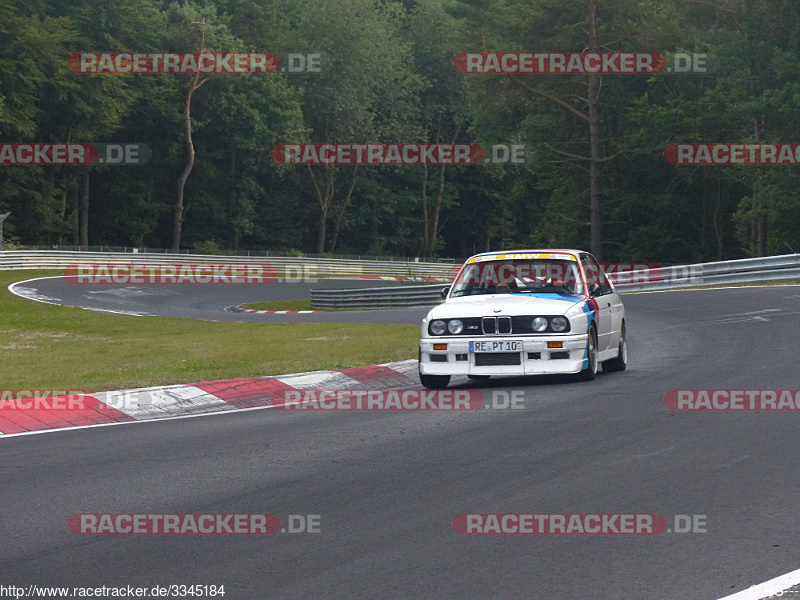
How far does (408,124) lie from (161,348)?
6231 cm

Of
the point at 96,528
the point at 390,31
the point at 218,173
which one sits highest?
the point at 390,31

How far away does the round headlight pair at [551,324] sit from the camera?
12.2 meters

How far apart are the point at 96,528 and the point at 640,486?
11.0ft

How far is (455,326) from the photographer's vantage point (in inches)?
486

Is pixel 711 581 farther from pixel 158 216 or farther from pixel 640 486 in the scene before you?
pixel 158 216

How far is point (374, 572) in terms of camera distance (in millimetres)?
5383

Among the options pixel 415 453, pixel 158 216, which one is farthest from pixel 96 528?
pixel 158 216

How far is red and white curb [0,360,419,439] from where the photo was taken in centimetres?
1034

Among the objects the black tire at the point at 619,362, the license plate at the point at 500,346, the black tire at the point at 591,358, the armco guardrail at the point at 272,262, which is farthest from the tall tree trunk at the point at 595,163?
the license plate at the point at 500,346

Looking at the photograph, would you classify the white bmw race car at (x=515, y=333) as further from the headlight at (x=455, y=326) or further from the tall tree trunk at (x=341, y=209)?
the tall tree trunk at (x=341, y=209)

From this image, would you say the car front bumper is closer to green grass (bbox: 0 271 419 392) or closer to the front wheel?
the front wheel

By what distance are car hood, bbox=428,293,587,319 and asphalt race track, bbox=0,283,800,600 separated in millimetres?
1033

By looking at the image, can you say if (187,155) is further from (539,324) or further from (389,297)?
(539,324)

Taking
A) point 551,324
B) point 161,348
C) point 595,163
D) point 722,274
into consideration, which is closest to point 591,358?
point 551,324
